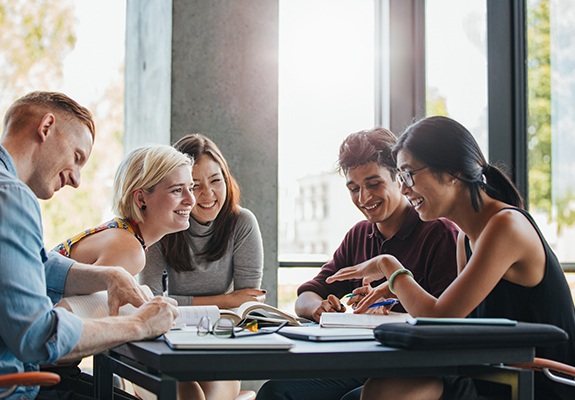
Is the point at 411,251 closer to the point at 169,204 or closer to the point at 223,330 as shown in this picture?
the point at 169,204

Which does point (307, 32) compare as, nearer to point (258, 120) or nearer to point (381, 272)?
point (258, 120)

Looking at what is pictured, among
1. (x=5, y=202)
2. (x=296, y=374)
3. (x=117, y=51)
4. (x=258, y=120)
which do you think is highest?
(x=117, y=51)

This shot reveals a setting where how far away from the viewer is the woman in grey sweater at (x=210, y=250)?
131 inches

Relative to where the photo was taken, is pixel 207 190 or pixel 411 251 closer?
pixel 411 251

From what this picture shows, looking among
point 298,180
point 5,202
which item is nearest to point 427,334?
point 5,202

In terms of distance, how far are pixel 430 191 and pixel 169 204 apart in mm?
1074

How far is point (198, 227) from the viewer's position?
343 cm

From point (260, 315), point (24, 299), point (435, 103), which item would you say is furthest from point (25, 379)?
point (435, 103)

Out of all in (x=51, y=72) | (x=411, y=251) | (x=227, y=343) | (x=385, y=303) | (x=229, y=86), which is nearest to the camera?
(x=227, y=343)

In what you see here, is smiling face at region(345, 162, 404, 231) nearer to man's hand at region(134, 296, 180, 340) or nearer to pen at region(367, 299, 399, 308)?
pen at region(367, 299, 399, 308)

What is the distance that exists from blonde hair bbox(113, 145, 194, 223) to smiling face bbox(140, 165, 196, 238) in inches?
0.9

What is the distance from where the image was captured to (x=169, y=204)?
301cm

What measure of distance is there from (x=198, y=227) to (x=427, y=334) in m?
2.01

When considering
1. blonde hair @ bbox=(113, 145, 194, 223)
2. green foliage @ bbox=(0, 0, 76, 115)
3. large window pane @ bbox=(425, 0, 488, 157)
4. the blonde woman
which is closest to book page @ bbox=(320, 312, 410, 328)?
the blonde woman
